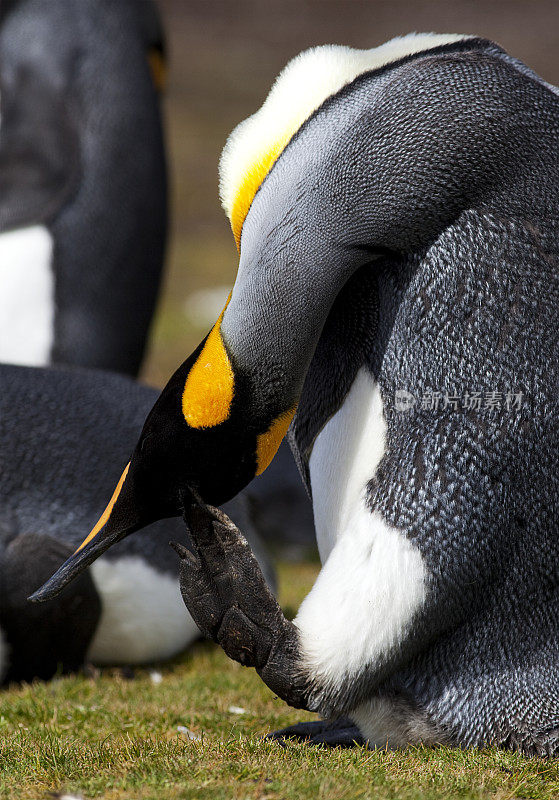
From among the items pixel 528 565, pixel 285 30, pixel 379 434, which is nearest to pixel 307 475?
pixel 379 434

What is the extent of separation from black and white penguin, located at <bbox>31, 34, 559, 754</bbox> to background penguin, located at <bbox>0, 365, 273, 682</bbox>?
3.52 ft

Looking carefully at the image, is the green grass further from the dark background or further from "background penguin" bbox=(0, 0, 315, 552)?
the dark background

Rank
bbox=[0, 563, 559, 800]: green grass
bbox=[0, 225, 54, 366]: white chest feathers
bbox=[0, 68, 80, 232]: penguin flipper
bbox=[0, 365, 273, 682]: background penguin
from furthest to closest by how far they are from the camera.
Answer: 1. bbox=[0, 68, 80, 232]: penguin flipper
2. bbox=[0, 225, 54, 366]: white chest feathers
3. bbox=[0, 365, 273, 682]: background penguin
4. bbox=[0, 563, 559, 800]: green grass

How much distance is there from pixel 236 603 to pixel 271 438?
1.44 ft

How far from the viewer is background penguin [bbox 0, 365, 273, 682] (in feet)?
12.8

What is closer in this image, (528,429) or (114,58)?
(528,429)

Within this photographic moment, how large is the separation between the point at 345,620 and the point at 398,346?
72 cm

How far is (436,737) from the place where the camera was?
282cm

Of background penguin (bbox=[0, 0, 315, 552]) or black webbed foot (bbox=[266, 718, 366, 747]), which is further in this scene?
background penguin (bbox=[0, 0, 315, 552])

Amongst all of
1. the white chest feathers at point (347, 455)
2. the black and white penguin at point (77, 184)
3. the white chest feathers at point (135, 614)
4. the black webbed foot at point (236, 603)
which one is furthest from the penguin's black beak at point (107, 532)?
the black and white penguin at point (77, 184)

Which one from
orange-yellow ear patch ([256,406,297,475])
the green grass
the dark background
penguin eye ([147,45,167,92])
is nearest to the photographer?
the green grass

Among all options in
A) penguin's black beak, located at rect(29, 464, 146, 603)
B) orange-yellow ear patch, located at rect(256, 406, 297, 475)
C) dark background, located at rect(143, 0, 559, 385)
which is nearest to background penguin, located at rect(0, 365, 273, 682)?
penguin's black beak, located at rect(29, 464, 146, 603)

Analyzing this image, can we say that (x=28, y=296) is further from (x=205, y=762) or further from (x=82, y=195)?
(x=205, y=762)

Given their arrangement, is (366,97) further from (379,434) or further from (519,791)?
(519,791)
